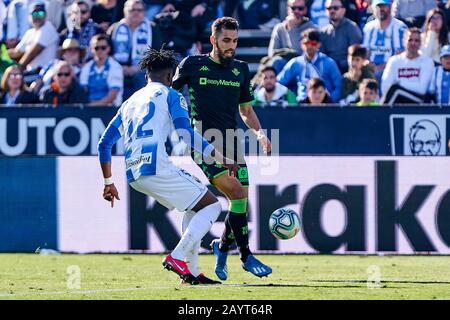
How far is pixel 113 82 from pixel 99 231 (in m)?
3.82

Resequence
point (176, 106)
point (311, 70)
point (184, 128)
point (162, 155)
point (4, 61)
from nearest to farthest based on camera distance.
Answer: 1. point (184, 128)
2. point (176, 106)
3. point (162, 155)
4. point (311, 70)
5. point (4, 61)

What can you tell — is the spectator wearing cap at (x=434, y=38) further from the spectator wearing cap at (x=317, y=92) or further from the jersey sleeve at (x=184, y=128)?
the jersey sleeve at (x=184, y=128)

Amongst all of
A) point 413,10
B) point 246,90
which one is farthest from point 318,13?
point 246,90

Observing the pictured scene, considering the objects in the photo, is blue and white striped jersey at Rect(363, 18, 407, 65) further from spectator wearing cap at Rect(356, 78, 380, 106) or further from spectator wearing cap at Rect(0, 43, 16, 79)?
spectator wearing cap at Rect(0, 43, 16, 79)

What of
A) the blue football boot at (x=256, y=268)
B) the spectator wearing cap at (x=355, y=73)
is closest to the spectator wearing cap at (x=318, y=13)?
the spectator wearing cap at (x=355, y=73)

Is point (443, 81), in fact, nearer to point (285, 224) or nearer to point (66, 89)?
point (66, 89)

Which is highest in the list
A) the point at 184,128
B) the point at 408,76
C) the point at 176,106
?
the point at 408,76

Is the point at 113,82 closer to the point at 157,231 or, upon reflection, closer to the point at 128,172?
the point at 157,231

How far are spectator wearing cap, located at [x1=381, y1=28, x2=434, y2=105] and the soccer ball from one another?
6.33m

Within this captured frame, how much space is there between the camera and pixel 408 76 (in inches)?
708

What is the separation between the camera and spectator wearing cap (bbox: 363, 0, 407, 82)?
61.0 ft

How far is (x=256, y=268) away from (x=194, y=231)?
3.46 feet

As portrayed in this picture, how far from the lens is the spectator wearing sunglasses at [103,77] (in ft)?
60.9

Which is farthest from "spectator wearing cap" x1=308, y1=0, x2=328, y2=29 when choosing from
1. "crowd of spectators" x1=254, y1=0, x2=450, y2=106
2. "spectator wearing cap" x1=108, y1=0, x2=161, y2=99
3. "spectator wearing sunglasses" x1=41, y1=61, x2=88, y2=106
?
"spectator wearing sunglasses" x1=41, y1=61, x2=88, y2=106
